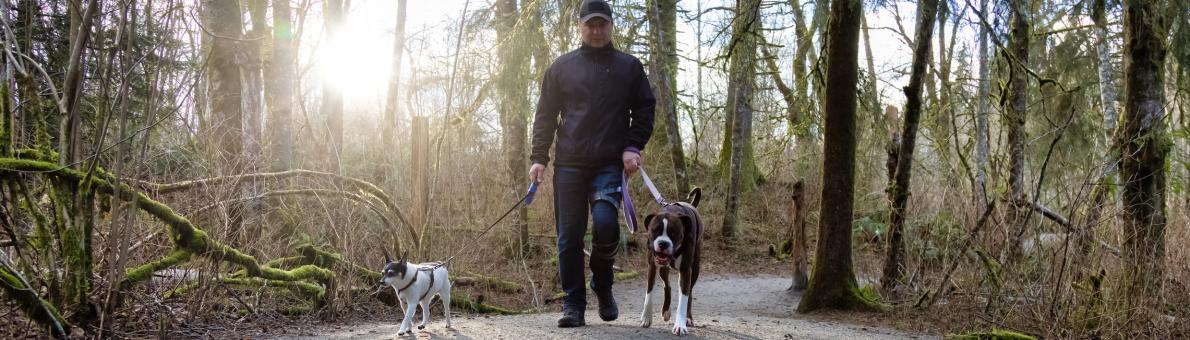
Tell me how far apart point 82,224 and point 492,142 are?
9067mm

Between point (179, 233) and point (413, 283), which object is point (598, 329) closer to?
point (413, 283)

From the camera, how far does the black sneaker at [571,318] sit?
5.50 m

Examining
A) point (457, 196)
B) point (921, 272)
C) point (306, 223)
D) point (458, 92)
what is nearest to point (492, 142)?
point (458, 92)

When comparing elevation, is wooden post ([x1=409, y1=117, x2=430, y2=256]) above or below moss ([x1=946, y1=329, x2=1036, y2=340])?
above

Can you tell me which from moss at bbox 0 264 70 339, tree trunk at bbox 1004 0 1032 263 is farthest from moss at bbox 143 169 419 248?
tree trunk at bbox 1004 0 1032 263

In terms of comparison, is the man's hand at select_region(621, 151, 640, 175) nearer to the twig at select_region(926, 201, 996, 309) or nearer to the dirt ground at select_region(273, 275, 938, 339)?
the dirt ground at select_region(273, 275, 938, 339)

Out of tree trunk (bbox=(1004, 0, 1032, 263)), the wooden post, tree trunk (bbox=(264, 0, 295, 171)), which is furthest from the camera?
tree trunk (bbox=(264, 0, 295, 171))

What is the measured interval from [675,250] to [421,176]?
3.29 metres

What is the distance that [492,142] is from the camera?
13.4m

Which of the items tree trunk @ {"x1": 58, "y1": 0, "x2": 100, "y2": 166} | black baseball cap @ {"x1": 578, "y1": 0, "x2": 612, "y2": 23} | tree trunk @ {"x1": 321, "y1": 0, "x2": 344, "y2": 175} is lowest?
tree trunk @ {"x1": 58, "y1": 0, "x2": 100, "y2": 166}

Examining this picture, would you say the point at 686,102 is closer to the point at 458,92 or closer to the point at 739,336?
the point at 458,92

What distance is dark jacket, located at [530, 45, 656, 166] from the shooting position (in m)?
5.36

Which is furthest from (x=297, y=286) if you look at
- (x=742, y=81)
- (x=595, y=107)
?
(x=742, y=81)

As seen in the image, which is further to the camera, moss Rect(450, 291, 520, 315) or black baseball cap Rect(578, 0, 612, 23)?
moss Rect(450, 291, 520, 315)
